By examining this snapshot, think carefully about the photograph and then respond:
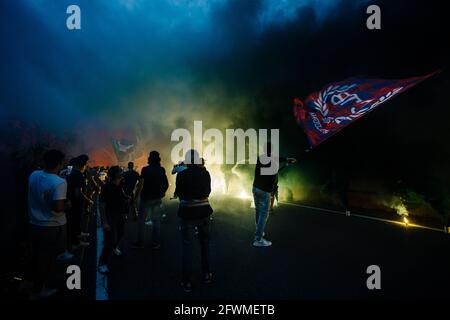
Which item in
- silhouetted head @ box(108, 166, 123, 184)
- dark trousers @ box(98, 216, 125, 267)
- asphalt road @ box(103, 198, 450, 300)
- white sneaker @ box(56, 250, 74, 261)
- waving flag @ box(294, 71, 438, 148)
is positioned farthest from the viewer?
waving flag @ box(294, 71, 438, 148)

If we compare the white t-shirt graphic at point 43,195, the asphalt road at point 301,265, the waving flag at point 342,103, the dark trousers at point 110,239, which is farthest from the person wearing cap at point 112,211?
the waving flag at point 342,103

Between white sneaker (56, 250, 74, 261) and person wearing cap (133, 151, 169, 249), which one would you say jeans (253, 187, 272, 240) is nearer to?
person wearing cap (133, 151, 169, 249)

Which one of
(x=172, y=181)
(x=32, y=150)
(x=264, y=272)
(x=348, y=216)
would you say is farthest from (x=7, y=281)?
(x=172, y=181)

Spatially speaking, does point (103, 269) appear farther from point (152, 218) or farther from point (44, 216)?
point (152, 218)

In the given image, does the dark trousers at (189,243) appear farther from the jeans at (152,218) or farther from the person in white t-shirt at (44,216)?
the jeans at (152,218)

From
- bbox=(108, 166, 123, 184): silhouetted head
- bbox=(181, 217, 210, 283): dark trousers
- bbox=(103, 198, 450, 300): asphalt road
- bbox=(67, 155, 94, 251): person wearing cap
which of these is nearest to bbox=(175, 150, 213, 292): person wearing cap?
bbox=(181, 217, 210, 283): dark trousers

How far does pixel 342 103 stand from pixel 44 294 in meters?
8.21

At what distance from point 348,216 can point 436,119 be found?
17.5ft

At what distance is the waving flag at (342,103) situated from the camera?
7.37m

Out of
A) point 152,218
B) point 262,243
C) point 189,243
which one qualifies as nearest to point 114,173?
point 152,218

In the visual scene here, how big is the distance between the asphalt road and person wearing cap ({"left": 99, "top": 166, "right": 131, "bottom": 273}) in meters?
0.42

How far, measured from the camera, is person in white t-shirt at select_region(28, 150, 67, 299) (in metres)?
3.74

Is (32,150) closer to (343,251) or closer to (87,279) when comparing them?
(87,279)

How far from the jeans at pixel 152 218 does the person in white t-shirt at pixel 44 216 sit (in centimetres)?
242
